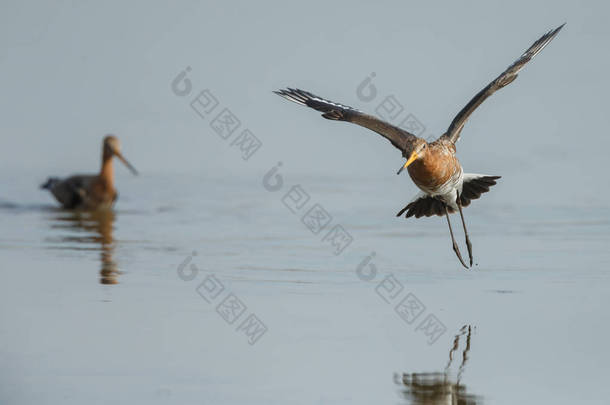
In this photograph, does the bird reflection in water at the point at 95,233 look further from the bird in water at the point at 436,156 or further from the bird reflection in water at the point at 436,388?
the bird reflection in water at the point at 436,388

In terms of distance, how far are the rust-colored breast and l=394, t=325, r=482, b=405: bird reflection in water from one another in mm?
2927

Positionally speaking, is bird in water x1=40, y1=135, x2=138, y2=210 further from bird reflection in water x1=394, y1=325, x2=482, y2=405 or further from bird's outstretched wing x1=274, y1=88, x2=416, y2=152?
bird reflection in water x1=394, y1=325, x2=482, y2=405

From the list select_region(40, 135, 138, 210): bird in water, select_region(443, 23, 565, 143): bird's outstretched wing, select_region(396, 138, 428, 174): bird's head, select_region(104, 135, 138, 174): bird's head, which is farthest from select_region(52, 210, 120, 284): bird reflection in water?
select_region(443, 23, 565, 143): bird's outstretched wing

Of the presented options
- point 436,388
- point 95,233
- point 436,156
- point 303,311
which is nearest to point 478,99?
point 436,156

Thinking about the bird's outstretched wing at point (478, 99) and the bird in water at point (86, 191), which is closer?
the bird's outstretched wing at point (478, 99)

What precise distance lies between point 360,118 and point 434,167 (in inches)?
30.5

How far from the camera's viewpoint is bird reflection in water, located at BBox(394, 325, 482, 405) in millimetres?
5934

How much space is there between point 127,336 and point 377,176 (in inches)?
473

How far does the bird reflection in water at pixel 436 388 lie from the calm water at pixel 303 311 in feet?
0.06

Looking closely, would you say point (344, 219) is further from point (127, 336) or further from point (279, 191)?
point (127, 336)

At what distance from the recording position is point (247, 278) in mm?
9492

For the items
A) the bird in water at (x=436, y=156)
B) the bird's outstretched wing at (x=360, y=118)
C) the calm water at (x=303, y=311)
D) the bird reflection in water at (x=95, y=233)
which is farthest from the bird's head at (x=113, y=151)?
the bird's outstretched wing at (x=360, y=118)

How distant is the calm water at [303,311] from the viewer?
20.4 ft

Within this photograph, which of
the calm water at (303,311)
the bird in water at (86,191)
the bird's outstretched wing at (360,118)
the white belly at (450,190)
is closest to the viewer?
the calm water at (303,311)
